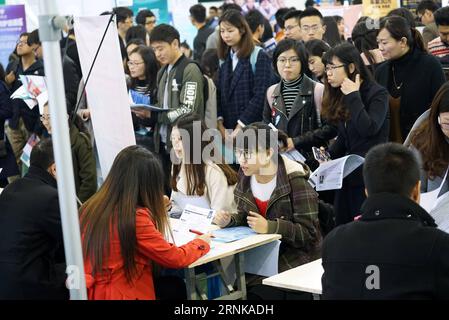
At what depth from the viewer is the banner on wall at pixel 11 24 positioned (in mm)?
7832

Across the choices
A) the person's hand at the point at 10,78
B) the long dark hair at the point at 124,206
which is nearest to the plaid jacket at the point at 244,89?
the long dark hair at the point at 124,206

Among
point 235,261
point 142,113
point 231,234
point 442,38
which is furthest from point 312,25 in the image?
point 235,261

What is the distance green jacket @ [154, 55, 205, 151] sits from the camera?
17.5 ft

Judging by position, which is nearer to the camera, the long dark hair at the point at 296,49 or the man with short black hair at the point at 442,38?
the long dark hair at the point at 296,49

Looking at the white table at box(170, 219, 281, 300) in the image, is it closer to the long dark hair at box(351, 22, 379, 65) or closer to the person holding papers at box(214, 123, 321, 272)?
the person holding papers at box(214, 123, 321, 272)

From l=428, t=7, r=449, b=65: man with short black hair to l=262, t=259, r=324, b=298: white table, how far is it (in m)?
2.50

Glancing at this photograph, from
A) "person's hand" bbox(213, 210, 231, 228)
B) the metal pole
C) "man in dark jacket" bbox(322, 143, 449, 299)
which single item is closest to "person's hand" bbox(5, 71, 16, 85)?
"person's hand" bbox(213, 210, 231, 228)

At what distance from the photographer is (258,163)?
161 inches

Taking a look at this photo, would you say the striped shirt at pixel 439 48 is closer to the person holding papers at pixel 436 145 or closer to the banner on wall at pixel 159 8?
the person holding papers at pixel 436 145

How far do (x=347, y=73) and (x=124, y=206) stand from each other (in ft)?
6.29

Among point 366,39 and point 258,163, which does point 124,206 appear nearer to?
point 258,163

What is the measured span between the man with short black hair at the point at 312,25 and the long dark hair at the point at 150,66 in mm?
1363
